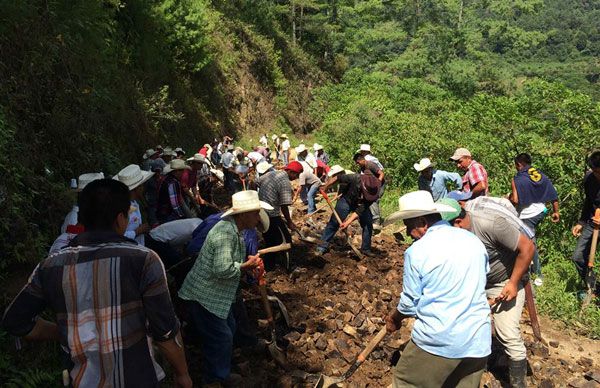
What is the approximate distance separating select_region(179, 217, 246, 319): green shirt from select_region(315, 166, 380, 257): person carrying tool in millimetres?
3733

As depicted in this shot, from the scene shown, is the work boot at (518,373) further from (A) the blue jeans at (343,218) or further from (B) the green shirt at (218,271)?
(A) the blue jeans at (343,218)

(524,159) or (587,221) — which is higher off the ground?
(524,159)

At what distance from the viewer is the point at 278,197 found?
611 centimetres

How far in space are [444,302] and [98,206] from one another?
215 cm

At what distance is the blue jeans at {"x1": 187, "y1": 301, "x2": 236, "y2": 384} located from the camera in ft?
11.6

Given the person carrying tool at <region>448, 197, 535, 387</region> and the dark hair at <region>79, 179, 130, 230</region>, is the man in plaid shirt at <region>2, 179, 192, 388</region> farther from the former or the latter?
the person carrying tool at <region>448, 197, 535, 387</region>

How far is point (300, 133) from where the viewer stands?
28.2 meters

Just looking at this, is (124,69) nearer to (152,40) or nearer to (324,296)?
(152,40)

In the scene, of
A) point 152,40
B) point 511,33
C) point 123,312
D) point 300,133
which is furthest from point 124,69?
point 511,33

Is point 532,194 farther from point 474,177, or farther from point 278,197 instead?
point 278,197

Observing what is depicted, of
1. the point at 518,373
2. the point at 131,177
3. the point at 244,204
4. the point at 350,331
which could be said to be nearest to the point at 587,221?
the point at 518,373

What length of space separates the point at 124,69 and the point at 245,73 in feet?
43.1

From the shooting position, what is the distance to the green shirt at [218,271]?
3306 mm

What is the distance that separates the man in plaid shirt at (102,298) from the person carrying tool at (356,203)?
518cm
